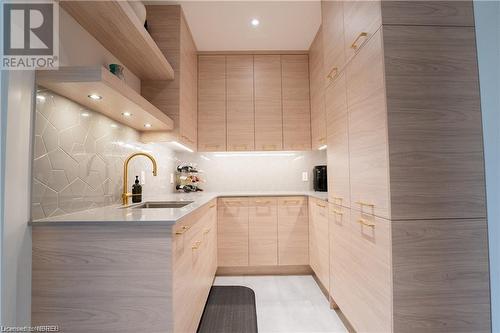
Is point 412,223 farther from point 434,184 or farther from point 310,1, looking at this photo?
point 310,1

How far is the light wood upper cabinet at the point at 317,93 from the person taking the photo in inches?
95.8

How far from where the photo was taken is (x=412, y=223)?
41.8 inches

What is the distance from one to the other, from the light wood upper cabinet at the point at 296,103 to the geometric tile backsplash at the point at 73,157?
1.80 metres

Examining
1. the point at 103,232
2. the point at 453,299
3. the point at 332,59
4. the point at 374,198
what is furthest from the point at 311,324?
the point at 332,59

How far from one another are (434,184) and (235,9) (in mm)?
2097

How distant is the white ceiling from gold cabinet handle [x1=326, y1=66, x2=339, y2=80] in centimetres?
84

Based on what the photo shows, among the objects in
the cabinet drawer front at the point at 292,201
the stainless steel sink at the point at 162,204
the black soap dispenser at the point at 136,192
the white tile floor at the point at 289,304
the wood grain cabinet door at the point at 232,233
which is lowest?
the white tile floor at the point at 289,304

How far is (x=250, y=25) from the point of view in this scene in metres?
2.37

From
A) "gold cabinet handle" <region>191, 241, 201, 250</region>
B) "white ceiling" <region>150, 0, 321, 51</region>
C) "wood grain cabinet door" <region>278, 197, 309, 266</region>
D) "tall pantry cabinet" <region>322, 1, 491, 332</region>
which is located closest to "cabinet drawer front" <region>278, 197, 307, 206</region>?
"wood grain cabinet door" <region>278, 197, 309, 266</region>

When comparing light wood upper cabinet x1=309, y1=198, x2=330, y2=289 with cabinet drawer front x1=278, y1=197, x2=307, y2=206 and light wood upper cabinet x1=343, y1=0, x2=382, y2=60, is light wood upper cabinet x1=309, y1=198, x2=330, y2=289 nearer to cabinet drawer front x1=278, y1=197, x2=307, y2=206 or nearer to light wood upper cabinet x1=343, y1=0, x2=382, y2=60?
cabinet drawer front x1=278, y1=197, x2=307, y2=206

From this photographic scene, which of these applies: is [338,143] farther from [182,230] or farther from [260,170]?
[260,170]

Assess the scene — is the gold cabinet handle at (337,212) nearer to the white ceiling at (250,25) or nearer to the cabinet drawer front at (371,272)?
the cabinet drawer front at (371,272)

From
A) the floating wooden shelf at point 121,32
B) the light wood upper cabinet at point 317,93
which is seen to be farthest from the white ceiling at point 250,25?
the floating wooden shelf at point 121,32

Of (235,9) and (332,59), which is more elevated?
(235,9)
